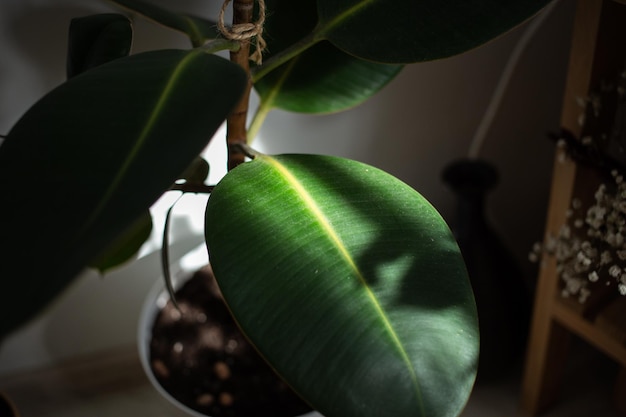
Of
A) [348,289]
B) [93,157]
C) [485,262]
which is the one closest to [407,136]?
[485,262]

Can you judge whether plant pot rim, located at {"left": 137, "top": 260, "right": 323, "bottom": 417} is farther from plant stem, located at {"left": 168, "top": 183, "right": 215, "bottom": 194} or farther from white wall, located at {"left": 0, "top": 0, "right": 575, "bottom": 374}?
plant stem, located at {"left": 168, "top": 183, "right": 215, "bottom": 194}

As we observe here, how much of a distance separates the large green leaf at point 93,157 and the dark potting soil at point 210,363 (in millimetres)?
453

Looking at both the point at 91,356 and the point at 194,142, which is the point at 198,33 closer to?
the point at 194,142

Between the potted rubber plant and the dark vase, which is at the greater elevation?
the potted rubber plant

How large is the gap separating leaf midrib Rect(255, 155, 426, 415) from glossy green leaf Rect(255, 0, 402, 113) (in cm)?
19

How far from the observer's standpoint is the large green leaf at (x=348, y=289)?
52cm

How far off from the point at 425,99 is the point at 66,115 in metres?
0.70

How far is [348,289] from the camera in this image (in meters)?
0.56

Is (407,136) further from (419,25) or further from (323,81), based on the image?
(419,25)

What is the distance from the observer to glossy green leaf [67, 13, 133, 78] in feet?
2.34

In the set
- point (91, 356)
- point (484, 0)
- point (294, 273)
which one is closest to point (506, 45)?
point (484, 0)

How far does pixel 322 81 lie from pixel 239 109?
17 centimetres

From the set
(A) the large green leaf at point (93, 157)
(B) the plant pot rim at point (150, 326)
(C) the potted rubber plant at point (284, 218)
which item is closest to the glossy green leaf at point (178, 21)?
(C) the potted rubber plant at point (284, 218)

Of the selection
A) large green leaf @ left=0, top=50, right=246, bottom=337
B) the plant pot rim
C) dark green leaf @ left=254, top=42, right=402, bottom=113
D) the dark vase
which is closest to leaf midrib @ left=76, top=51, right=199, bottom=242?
large green leaf @ left=0, top=50, right=246, bottom=337
